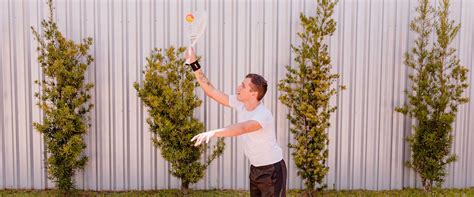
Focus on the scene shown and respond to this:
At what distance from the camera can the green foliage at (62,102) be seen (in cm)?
602

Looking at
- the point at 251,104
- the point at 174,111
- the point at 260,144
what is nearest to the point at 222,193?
the point at 174,111

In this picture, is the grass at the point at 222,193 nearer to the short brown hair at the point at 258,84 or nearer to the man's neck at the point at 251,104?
the man's neck at the point at 251,104

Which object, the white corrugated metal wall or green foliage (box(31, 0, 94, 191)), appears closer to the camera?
green foliage (box(31, 0, 94, 191))

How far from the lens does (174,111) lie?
19.6ft

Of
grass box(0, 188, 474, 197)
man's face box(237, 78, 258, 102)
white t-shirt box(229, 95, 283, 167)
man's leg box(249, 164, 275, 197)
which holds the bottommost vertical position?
grass box(0, 188, 474, 197)

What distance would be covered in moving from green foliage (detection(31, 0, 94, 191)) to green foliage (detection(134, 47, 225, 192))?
76 centimetres

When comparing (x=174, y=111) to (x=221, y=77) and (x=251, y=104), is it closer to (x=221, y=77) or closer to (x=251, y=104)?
(x=221, y=77)

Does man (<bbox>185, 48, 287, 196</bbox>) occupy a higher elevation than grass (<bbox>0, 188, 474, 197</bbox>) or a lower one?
higher

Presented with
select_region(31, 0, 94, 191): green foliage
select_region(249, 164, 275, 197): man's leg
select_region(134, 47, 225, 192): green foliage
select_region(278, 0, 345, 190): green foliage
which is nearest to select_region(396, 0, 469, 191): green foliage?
select_region(278, 0, 345, 190): green foliage

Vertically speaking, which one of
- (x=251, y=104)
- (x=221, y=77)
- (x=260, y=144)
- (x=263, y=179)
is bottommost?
(x=263, y=179)

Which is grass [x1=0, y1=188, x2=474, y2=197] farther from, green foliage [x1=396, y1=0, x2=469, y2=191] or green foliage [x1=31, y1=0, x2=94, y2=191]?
green foliage [x1=31, y1=0, x2=94, y2=191]

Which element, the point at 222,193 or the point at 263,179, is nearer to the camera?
the point at 263,179

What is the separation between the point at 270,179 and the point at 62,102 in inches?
118

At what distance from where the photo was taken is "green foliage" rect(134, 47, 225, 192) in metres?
5.99
